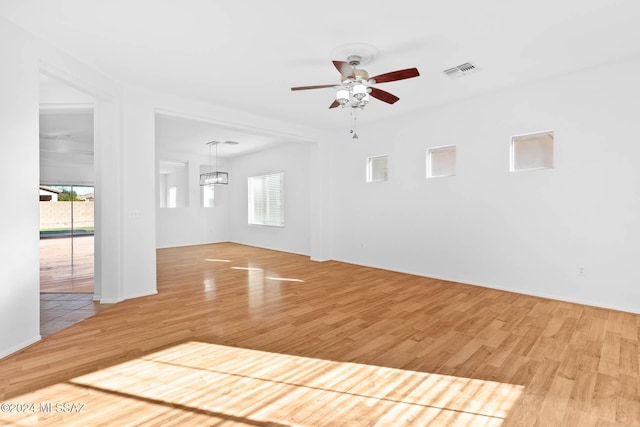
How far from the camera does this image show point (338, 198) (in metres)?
6.79

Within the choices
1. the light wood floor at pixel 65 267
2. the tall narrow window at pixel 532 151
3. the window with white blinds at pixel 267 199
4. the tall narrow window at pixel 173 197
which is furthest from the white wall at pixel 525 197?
the tall narrow window at pixel 173 197

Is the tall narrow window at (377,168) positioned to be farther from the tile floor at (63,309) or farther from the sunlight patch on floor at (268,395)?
the tile floor at (63,309)

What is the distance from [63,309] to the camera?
11.8 ft

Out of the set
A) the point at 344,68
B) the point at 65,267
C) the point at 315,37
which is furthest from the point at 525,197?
the point at 65,267

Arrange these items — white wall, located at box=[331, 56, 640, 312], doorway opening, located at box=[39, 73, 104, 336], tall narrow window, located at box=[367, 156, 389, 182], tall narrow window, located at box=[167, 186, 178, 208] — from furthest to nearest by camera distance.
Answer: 1. tall narrow window, located at box=[167, 186, 178, 208]
2. tall narrow window, located at box=[367, 156, 389, 182]
3. doorway opening, located at box=[39, 73, 104, 336]
4. white wall, located at box=[331, 56, 640, 312]

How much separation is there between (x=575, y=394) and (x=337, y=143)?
224 inches

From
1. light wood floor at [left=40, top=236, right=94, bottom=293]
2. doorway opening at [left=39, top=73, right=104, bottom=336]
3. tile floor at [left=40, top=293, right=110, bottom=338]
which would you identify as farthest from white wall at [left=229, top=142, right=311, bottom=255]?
tile floor at [left=40, top=293, right=110, bottom=338]

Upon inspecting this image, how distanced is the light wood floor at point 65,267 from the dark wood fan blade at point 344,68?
454 centimetres

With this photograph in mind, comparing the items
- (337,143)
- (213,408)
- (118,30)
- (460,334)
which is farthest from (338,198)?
(213,408)

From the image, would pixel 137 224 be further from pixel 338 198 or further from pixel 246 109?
pixel 338 198

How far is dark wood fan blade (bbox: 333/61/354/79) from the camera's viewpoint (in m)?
2.71

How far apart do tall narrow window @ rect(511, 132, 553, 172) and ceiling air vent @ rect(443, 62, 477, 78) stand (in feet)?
4.38

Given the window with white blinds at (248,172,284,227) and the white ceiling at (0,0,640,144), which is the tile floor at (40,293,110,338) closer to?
the white ceiling at (0,0,640,144)

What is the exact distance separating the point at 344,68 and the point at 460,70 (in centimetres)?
177
